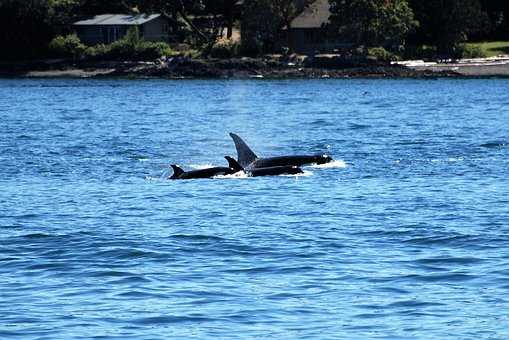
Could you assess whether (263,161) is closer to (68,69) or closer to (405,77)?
(405,77)

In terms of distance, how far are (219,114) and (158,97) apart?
84.5ft

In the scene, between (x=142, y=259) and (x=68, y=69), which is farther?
(x=68, y=69)

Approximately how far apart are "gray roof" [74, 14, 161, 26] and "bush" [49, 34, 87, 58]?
3707 mm

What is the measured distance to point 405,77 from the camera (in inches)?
5266

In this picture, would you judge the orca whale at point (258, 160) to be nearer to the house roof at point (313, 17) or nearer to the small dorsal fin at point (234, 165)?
the small dorsal fin at point (234, 165)

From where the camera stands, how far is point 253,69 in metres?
138

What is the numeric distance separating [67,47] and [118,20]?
26.3 feet

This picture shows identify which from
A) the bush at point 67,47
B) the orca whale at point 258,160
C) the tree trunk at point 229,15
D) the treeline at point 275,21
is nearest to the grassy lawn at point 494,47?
the treeline at point 275,21

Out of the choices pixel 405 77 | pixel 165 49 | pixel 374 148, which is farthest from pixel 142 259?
pixel 165 49

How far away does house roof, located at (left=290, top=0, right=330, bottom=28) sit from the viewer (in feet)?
472

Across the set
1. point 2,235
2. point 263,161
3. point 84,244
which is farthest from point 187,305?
point 263,161

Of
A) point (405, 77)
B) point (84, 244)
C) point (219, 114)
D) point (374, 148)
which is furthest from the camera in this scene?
point (405, 77)

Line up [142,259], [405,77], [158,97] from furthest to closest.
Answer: [405,77] → [158,97] → [142,259]

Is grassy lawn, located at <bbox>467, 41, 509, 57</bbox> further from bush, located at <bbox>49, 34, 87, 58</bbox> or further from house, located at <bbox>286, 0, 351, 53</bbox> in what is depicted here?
bush, located at <bbox>49, 34, 87, 58</bbox>
